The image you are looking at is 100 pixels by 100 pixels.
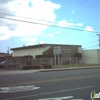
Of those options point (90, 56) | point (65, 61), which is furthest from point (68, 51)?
point (90, 56)

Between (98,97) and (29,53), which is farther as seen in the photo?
(29,53)

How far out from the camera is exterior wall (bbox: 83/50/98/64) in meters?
64.8

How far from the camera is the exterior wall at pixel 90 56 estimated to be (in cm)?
6485

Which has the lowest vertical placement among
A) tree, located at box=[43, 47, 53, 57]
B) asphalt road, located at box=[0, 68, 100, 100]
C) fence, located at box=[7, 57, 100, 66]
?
asphalt road, located at box=[0, 68, 100, 100]

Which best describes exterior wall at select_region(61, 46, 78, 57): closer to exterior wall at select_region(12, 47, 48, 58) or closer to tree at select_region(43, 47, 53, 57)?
tree at select_region(43, 47, 53, 57)

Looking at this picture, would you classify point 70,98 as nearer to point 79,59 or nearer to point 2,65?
point 2,65

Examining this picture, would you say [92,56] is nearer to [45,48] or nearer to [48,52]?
[48,52]

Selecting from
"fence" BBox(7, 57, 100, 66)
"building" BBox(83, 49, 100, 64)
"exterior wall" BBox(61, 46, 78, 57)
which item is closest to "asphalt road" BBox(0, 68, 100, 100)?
"fence" BBox(7, 57, 100, 66)

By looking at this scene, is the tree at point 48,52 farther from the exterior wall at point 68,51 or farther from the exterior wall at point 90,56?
the exterior wall at point 90,56

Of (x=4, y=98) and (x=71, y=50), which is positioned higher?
(x=71, y=50)

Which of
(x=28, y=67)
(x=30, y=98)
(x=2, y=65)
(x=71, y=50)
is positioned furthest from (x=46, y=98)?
(x=71, y=50)

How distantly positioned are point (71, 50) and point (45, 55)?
9.53 metres

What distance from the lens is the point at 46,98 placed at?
9305mm

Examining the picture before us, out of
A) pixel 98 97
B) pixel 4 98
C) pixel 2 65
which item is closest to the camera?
pixel 98 97
